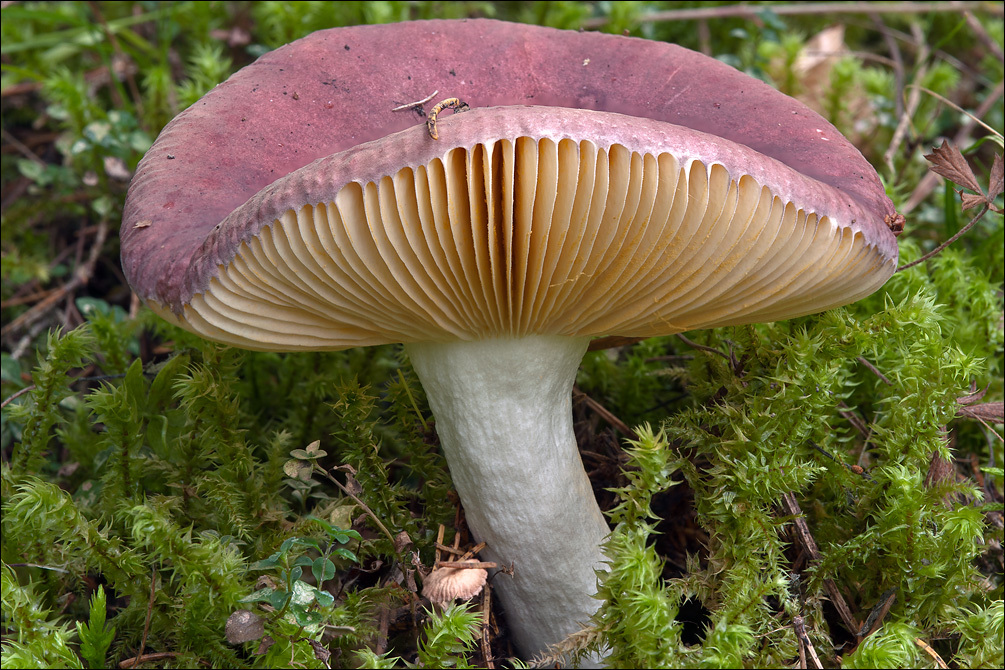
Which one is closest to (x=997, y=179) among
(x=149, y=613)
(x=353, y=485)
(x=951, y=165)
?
(x=951, y=165)

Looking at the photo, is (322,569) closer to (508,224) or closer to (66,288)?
(508,224)

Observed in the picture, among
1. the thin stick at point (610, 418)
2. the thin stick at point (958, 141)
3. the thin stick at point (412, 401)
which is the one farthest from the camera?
the thin stick at point (958, 141)

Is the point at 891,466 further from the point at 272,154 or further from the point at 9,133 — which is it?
the point at 9,133

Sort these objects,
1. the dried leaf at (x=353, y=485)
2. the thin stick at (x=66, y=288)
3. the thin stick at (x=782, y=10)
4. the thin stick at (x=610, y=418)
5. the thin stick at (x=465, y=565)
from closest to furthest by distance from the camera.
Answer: the thin stick at (x=465, y=565) < the dried leaf at (x=353, y=485) < the thin stick at (x=610, y=418) < the thin stick at (x=66, y=288) < the thin stick at (x=782, y=10)

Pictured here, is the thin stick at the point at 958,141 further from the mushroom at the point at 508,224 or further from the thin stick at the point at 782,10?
the mushroom at the point at 508,224

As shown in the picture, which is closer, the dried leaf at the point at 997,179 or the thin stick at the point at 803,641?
the thin stick at the point at 803,641

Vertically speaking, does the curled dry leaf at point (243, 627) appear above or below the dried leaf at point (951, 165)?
below

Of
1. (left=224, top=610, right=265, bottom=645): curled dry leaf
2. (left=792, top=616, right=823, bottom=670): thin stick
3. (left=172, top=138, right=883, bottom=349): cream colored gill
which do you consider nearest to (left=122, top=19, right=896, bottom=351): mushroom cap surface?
(left=172, top=138, right=883, bottom=349): cream colored gill

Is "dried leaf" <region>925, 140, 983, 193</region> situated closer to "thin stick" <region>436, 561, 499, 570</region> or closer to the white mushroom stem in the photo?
the white mushroom stem

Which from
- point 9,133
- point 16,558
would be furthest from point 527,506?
point 9,133

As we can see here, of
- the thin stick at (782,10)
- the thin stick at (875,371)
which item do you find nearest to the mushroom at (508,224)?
the thin stick at (875,371)
